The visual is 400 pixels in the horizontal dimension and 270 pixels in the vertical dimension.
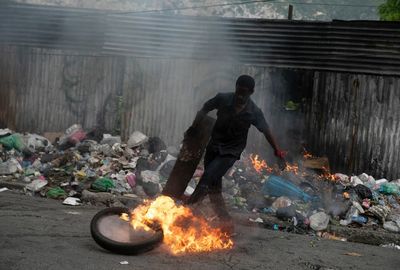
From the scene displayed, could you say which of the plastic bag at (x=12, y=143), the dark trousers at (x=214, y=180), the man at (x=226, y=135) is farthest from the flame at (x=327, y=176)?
the plastic bag at (x=12, y=143)

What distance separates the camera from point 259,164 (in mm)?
10266

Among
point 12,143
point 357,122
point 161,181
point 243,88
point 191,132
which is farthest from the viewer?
point 12,143

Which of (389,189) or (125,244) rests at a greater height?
(125,244)

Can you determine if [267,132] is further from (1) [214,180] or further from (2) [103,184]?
(2) [103,184]

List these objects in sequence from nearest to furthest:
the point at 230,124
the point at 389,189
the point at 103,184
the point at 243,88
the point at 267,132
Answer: the point at 243,88
the point at 230,124
the point at 267,132
the point at 103,184
the point at 389,189

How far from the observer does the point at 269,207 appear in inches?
322

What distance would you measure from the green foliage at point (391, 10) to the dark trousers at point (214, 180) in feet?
37.1

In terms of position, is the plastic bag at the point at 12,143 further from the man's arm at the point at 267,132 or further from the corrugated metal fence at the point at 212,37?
the man's arm at the point at 267,132

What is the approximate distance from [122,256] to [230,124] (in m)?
2.02

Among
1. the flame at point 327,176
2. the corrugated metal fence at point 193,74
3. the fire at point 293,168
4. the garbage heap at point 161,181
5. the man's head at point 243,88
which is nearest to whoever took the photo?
the man's head at point 243,88

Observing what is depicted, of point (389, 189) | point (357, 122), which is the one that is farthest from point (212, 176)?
point (357, 122)

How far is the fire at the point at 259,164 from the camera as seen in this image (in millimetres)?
10008

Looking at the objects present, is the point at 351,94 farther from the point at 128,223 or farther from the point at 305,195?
the point at 128,223

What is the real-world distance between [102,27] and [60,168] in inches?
161
